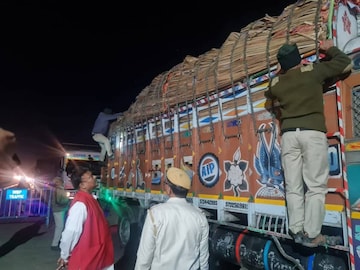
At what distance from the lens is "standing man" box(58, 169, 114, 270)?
Answer: 326 cm

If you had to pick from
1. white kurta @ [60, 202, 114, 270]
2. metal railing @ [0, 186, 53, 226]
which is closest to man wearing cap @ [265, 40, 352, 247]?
white kurta @ [60, 202, 114, 270]

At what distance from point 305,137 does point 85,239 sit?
2389 mm

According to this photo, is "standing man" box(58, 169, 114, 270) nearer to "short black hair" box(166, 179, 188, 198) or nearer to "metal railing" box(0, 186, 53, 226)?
"short black hair" box(166, 179, 188, 198)

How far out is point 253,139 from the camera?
12.4 feet

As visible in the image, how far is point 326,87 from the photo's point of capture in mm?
3141

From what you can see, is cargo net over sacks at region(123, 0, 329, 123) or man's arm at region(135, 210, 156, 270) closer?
man's arm at region(135, 210, 156, 270)

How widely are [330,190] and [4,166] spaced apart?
8.62 feet

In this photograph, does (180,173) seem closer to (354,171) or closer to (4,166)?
(354,171)

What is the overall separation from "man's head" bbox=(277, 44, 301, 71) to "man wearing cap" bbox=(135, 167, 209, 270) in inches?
59.8

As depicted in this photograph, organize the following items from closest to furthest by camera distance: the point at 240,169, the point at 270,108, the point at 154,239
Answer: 1. the point at 154,239
2. the point at 270,108
3. the point at 240,169

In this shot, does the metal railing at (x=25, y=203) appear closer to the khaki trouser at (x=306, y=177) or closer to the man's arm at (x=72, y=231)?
the man's arm at (x=72, y=231)

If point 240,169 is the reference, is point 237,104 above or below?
above

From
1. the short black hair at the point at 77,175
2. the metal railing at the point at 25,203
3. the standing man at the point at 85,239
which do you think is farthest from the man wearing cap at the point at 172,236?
the metal railing at the point at 25,203

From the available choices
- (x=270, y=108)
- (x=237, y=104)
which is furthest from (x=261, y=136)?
(x=237, y=104)
